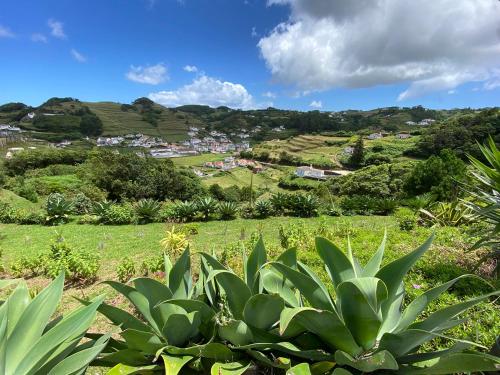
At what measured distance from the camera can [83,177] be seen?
32906mm

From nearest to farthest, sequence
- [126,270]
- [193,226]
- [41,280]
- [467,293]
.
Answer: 1. [467,293]
2. [126,270]
3. [41,280]
4. [193,226]

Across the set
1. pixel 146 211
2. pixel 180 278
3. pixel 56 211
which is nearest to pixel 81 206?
pixel 56 211

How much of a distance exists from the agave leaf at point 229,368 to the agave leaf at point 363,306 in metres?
0.54

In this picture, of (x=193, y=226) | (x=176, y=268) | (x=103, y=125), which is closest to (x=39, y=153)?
(x=193, y=226)

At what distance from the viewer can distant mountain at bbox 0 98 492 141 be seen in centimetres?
10106

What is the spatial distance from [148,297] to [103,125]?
120522mm

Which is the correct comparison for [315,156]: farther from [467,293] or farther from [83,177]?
[467,293]

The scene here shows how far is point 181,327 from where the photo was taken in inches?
68.3

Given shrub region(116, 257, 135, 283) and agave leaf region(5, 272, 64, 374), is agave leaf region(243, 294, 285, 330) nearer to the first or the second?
agave leaf region(5, 272, 64, 374)

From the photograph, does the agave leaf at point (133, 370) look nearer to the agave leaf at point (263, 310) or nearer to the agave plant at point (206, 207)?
the agave leaf at point (263, 310)

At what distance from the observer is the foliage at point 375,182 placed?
35037 millimetres

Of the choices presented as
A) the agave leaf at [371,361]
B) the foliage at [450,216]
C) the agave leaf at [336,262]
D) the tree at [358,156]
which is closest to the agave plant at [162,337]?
the agave leaf at [371,361]

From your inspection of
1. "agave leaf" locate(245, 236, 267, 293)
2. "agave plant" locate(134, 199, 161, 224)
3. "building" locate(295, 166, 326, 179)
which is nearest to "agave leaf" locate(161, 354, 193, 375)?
"agave leaf" locate(245, 236, 267, 293)

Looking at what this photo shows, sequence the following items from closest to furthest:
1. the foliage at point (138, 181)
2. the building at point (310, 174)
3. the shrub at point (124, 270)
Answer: the shrub at point (124, 270) < the foliage at point (138, 181) < the building at point (310, 174)
